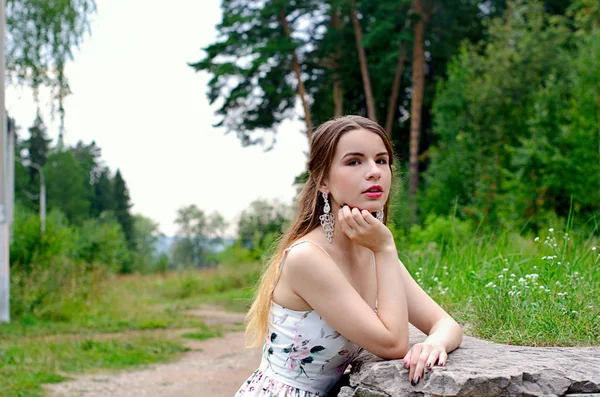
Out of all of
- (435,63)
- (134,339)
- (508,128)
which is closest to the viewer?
(134,339)

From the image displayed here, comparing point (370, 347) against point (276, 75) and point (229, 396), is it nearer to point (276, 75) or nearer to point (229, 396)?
point (229, 396)

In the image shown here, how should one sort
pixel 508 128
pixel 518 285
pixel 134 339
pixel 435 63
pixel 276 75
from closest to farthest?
pixel 518 285
pixel 134 339
pixel 508 128
pixel 276 75
pixel 435 63

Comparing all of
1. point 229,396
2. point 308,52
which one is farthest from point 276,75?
point 229,396

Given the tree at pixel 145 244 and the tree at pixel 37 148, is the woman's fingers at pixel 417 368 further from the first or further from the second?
the tree at pixel 37 148

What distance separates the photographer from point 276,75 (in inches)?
858

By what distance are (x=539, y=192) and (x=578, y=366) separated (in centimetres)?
1136

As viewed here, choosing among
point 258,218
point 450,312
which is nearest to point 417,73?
point 258,218

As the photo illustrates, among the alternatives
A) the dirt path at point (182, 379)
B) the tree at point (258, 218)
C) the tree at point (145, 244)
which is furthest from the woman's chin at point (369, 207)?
the tree at point (145, 244)

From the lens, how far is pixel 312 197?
9.06 feet

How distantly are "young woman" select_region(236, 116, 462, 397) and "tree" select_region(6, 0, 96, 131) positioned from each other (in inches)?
713

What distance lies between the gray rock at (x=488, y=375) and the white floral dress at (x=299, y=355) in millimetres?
110

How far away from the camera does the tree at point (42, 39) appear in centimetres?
1873

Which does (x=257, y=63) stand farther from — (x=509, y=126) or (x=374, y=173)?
(x=374, y=173)

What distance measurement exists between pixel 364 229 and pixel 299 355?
1.83 ft
